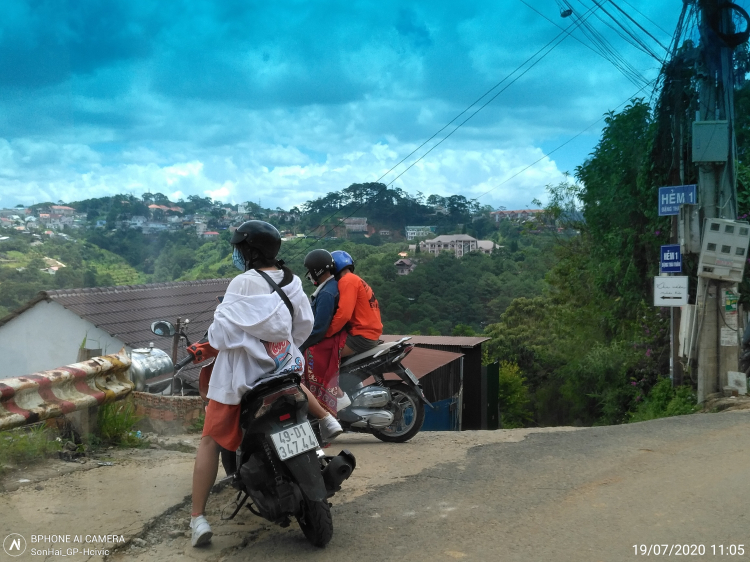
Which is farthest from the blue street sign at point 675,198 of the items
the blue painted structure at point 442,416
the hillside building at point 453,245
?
the hillside building at point 453,245

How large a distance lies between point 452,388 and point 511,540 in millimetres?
14233

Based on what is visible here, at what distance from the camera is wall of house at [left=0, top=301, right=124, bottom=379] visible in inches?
273

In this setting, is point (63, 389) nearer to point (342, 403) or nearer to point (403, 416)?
point (342, 403)

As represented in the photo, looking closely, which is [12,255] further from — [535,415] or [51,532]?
[535,415]

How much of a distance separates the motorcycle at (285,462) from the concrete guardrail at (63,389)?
1809 millimetres

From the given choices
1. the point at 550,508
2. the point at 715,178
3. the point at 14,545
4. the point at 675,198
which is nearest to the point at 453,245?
the point at 675,198

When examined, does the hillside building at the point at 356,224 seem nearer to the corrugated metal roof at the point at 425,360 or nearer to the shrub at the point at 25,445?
the corrugated metal roof at the point at 425,360

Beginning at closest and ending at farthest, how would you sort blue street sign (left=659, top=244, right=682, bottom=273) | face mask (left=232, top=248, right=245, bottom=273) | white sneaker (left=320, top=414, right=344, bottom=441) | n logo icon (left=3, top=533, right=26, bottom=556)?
1. n logo icon (left=3, top=533, right=26, bottom=556)
2. face mask (left=232, top=248, right=245, bottom=273)
3. white sneaker (left=320, top=414, right=344, bottom=441)
4. blue street sign (left=659, top=244, right=682, bottom=273)

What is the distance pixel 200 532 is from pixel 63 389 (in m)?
2.07

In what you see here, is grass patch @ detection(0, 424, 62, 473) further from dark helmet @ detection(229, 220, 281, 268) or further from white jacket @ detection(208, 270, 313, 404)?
dark helmet @ detection(229, 220, 281, 268)

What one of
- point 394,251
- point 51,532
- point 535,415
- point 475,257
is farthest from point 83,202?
point 535,415

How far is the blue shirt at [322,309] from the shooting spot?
603 cm

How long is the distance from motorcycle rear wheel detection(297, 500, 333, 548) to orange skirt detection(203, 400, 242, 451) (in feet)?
1.67
